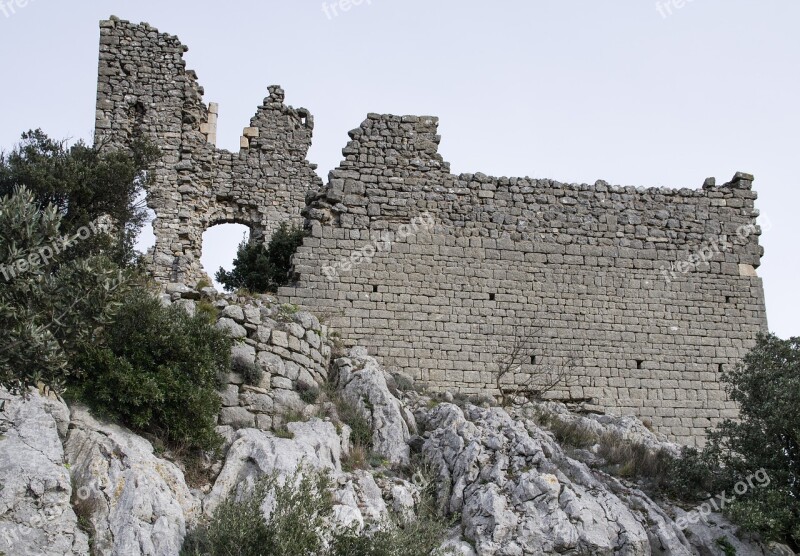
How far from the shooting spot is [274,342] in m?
14.1

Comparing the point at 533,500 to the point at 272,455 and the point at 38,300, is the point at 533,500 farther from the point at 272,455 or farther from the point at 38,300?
the point at 38,300

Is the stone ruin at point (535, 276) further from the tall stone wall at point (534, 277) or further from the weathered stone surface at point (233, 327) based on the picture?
the weathered stone surface at point (233, 327)

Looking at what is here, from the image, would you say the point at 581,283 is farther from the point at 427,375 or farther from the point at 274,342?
the point at 274,342

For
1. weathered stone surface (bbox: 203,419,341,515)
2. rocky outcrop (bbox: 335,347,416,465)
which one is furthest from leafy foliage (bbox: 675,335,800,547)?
weathered stone surface (bbox: 203,419,341,515)

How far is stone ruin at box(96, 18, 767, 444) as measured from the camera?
1611 centimetres

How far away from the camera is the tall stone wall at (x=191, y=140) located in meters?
22.7

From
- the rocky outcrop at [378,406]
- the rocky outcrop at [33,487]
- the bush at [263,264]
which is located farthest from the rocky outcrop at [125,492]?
the bush at [263,264]

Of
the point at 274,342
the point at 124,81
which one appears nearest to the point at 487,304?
the point at 274,342

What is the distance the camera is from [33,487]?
9820mm

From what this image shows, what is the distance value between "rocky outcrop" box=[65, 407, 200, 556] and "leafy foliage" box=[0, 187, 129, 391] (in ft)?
3.09

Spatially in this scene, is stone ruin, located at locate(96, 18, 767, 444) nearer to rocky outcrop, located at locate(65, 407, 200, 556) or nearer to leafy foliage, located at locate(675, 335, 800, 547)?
leafy foliage, located at locate(675, 335, 800, 547)

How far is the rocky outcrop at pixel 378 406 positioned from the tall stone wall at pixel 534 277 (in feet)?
4.32

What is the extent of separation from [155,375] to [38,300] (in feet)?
7.17

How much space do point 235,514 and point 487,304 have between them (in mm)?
7482
